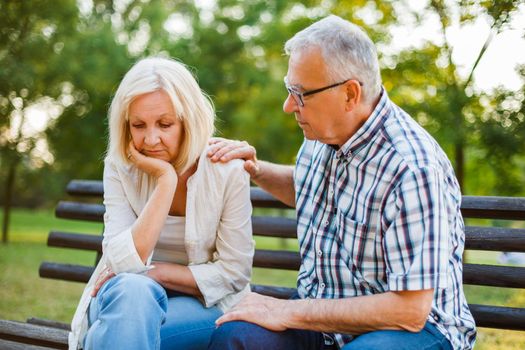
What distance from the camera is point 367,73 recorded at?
8.07 ft

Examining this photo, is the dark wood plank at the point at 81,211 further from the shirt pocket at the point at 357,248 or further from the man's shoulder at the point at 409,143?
the man's shoulder at the point at 409,143

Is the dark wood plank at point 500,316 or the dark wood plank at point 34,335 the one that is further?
the dark wood plank at point 34,335

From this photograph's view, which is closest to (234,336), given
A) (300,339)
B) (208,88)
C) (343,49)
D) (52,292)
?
(300,339)

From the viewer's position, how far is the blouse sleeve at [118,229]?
8.68 ft

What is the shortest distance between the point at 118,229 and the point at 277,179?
76 centimetres

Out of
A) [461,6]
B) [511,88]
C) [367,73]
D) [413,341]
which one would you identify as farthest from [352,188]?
[461,6]

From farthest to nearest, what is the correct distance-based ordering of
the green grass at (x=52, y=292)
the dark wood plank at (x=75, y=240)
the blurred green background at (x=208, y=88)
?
the blurred green background at (x=208, y=88)
the green grass at (x=52, y=292)
the dark wood plank at (x=75, y=240)

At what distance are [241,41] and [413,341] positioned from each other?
18.5 metres

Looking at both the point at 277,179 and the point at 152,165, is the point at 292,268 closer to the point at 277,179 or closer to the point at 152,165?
the point at 277,179

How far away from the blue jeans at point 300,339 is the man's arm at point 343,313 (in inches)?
1.2

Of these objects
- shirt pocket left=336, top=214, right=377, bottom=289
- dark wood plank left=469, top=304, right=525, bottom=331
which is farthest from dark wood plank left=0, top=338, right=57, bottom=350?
dark wood plank left=469, top=304, right=525, bottom=331

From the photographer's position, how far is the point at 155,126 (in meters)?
2.84

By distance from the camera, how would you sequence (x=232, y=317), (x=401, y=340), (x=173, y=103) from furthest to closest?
(x=173, y=103)
(x=232, y=317)
(x=401, y=340)

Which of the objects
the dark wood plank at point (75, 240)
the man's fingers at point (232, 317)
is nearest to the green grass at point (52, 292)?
the dark wood plank at point (75, 240)
